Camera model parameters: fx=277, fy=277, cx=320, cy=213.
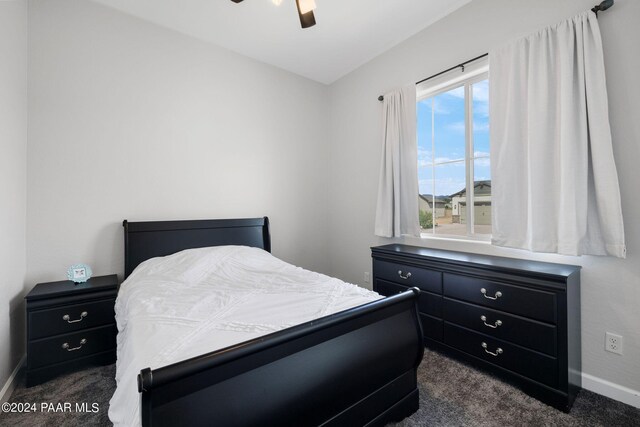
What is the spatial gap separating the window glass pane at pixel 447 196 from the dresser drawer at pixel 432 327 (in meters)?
0.84

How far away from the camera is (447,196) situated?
2.69 meters

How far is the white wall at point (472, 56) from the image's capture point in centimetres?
164

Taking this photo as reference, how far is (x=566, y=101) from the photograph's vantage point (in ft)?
5.77

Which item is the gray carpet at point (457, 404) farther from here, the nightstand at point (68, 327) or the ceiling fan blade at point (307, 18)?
the ceiling fan blade at point (307, 18)

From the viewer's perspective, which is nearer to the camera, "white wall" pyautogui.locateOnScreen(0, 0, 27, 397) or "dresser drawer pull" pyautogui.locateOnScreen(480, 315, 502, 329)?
"white wall" pyautogui.locateOnScreen(0, 0, 27, 397)

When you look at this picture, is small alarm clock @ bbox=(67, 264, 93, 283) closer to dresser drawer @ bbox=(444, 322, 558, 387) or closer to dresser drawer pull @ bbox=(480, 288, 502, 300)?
dresser drawer @ bbox=(444, 322, 558, 387)

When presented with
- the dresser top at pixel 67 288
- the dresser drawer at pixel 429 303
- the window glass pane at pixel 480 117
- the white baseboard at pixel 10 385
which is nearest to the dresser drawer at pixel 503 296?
the dresser drawer at pixel 429 303

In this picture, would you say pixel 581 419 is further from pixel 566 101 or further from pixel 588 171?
pixel 566 101

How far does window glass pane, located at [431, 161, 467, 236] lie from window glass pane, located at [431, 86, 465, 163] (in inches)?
A: 4.0

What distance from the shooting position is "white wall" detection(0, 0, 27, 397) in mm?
1748

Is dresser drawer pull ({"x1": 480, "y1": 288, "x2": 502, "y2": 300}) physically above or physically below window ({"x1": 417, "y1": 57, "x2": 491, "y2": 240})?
below

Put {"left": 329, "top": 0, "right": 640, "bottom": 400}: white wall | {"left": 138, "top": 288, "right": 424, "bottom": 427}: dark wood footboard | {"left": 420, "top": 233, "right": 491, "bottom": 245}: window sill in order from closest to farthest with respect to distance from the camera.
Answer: {"left": 138, "top": 288, "right": 424, "bottom": 427}: dark wood footboard, {"left": 329, "top": 0, "right": 640, "bottom": 400}: white wall, {"left": 420, "top": 233, "right": 491, "bottom": 245}: window sill

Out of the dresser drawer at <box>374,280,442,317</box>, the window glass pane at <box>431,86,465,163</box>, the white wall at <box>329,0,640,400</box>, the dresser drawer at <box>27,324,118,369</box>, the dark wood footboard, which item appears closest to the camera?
the dark wood footboard

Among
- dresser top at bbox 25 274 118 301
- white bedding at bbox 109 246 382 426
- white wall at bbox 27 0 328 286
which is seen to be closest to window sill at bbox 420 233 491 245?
white bedding at bbox 109 246 382 426
